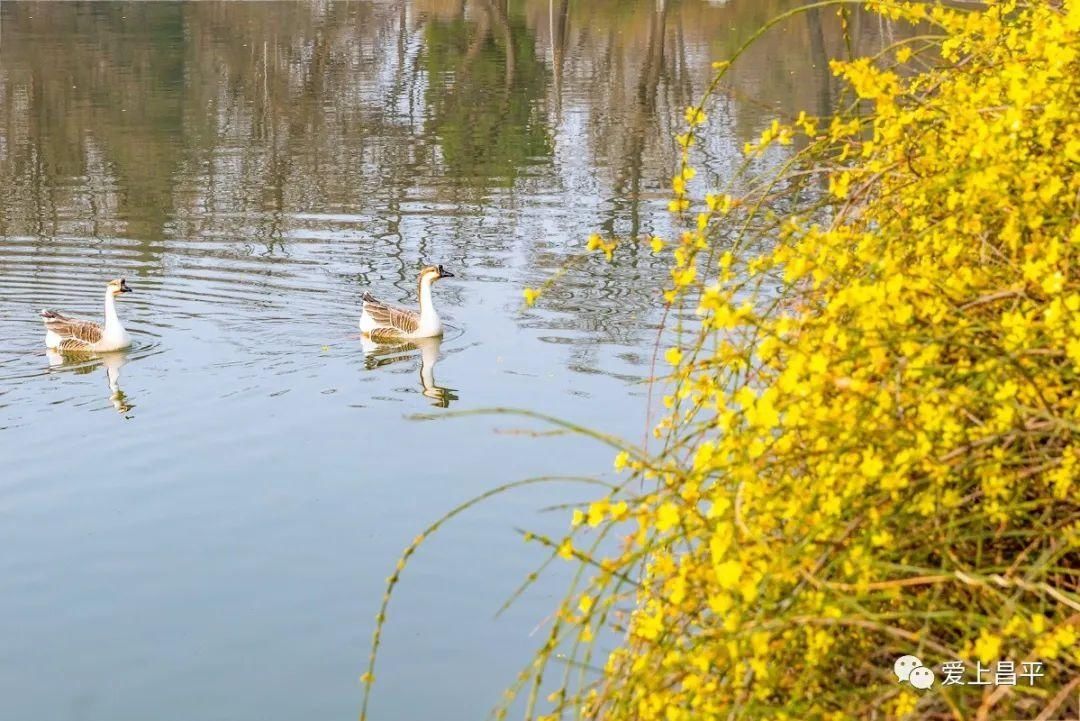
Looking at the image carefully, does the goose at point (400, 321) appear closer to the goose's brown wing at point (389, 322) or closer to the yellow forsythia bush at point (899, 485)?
the goose's brown wing at point (389, 322)

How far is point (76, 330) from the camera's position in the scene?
1298 centimetres

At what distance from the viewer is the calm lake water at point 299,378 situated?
754 centimetres

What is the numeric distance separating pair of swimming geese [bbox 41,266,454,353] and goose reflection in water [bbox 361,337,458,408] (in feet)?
0.16

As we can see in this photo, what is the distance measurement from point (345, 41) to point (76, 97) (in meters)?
12.7

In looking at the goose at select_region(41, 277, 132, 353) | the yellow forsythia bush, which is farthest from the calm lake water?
the yellow forsythia bush

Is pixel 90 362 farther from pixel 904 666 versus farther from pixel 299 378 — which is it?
pixel 904 666

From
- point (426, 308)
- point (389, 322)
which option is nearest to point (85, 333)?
point (389, 322)

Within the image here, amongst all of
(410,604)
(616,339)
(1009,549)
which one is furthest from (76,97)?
(1009,549)

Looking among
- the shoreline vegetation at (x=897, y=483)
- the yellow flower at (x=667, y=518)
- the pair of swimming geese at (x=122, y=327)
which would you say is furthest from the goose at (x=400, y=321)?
the yellow flower at (x=667, y=518)

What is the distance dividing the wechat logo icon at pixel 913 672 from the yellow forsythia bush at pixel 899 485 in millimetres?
36

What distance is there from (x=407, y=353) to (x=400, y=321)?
12.9 inches

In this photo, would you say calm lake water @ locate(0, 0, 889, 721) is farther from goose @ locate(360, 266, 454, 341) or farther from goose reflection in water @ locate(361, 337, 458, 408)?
goose @ locate(360, 266, 454, 341)

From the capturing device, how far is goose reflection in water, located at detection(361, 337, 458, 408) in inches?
501

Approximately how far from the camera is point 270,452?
34.2ft
